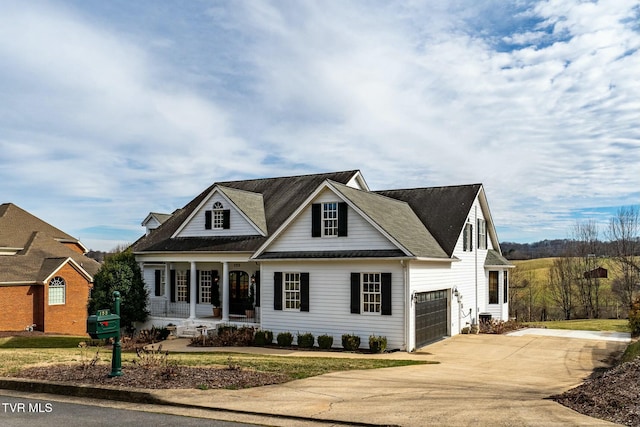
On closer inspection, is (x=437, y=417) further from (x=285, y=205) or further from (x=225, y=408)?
(x=285, y=205)

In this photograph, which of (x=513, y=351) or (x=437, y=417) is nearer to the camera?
(x=437, y=417)

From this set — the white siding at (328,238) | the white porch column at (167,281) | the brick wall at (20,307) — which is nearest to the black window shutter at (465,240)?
the white siding at (328,238)

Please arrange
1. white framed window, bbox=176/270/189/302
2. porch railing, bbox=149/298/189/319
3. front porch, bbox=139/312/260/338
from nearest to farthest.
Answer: front porch, bbox=139/312/260/338 → porch railing, bbox=149/298/189/319 → white framed window, bbox=176/270/189/302

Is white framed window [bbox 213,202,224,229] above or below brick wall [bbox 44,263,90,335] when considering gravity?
above

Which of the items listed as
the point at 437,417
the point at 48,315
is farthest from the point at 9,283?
the point at 437,417

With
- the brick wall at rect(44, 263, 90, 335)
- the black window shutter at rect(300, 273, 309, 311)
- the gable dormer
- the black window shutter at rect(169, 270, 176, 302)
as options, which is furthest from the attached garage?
the brick wall at rect(44, 263, 90, 335)

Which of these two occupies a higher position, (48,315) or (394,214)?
(394,214)

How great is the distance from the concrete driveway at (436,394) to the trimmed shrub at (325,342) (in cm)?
425

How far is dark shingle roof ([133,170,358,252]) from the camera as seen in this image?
27875 mm

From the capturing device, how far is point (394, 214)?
2480cm

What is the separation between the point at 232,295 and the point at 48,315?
16.3m

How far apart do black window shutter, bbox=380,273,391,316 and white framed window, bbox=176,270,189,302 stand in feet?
43.4

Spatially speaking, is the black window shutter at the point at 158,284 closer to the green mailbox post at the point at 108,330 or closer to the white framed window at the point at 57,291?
the white framed window at the point at 57,291

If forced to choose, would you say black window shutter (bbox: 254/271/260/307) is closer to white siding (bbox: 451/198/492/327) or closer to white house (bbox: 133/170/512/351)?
white house (bbox: 133/170/512/351)
